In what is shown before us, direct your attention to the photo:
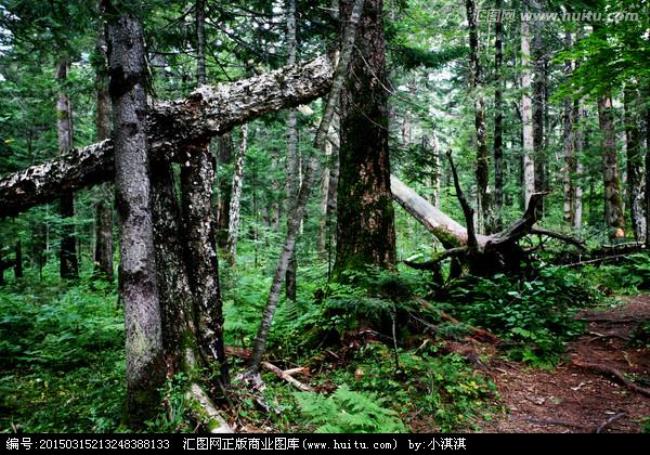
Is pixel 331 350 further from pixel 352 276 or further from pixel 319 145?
pixel 319 145

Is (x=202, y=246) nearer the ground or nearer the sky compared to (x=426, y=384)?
nearer the sky

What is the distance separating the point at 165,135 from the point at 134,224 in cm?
97

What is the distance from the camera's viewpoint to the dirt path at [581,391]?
13.8 feet

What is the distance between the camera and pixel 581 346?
607cm

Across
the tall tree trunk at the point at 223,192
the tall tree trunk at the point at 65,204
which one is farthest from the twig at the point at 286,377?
the tall tree trunk at the point at 65,204

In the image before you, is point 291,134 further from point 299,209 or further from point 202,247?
point 202,247

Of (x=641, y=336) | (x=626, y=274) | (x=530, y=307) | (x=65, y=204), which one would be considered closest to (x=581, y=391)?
(x=641, y=336)

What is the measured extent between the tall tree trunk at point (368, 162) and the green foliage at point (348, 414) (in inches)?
107

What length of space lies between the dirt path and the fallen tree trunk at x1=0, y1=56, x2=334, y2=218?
13.9 ft

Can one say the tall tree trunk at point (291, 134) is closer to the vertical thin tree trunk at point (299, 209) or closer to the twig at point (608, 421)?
the vertical thin tree trunk at point (299, 209)

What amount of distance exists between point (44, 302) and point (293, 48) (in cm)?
837

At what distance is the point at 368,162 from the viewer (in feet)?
21.2
